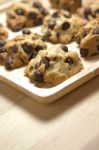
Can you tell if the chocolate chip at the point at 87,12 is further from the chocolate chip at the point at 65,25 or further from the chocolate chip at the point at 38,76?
the chocolate chip at the point at 38,76

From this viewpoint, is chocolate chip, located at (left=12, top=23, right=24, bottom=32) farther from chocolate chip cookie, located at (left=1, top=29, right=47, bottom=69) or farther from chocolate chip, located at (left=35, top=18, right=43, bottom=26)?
chocolate chip cookie, located at (left=1, top=29, right=47, bottom=69)

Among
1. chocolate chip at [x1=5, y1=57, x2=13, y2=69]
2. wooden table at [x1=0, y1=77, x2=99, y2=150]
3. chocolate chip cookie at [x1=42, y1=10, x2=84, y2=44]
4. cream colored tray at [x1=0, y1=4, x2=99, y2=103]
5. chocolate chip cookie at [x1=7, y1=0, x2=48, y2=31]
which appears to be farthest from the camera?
chocolate chip cookie at [x1=7, y1=0, x2=48, y2=31]

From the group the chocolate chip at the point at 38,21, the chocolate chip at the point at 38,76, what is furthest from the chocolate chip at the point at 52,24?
the chocolate chip at the point at 38,76

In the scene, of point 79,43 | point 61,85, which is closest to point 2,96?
point 61,85

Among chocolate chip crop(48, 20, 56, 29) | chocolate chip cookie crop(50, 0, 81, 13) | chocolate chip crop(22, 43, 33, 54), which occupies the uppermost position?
chocolate chip crop(22, 43, 33, 54)

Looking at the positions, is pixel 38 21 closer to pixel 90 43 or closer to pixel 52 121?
pixel 90 43

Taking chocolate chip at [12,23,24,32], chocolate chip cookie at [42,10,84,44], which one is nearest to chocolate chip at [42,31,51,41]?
chocolate chip cookie at [42,10,84,44]

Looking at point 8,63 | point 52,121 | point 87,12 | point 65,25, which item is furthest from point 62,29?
point 52,121
